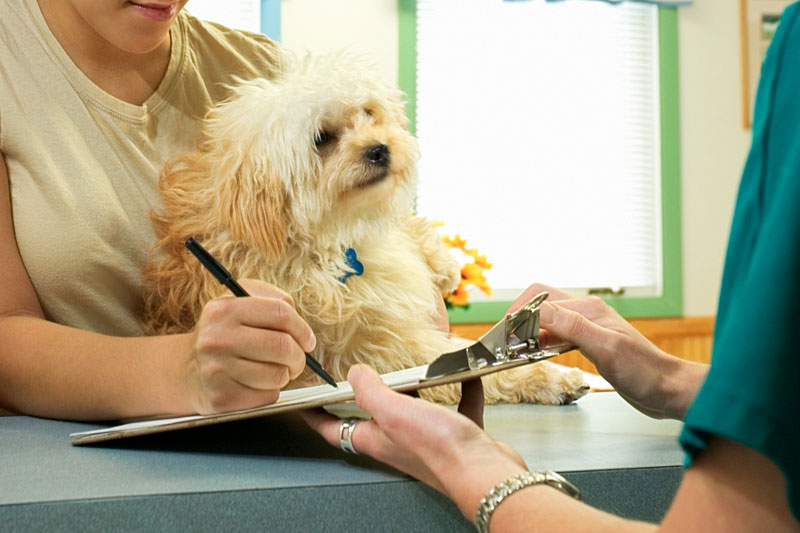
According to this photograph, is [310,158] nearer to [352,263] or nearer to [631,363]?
[352,263]

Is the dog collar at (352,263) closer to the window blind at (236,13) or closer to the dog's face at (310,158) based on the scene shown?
the dog's face at (310,158)

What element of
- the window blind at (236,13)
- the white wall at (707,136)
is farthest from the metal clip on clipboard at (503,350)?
the white wall at (707,136)

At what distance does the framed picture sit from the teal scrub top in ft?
11.8

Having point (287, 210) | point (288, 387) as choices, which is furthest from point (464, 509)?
point (287, 210)

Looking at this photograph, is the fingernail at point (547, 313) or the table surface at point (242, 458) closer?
the table surface at point (242, 458)

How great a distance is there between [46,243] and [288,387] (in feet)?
1.11

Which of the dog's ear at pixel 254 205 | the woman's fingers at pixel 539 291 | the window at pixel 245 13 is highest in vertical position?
the window at pixel 245 13

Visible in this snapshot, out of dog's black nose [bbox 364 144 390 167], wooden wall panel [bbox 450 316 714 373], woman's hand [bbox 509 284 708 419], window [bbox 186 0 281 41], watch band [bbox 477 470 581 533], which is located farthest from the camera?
wooden wall panel [bbox 450 316 714 373]

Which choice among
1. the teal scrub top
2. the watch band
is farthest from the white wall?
the teal scrub top

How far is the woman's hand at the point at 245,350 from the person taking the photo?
67cm

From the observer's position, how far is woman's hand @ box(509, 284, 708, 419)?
30.9 inches

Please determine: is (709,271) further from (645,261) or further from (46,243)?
(46,243)

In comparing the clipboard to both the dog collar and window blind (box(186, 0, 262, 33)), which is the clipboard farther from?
window blind (box(186, 0, 262, 33))

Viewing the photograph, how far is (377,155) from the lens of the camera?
1.13m
